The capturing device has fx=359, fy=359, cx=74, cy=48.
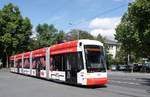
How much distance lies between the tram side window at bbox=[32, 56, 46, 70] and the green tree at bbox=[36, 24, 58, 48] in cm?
6257

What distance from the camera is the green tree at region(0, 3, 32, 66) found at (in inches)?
3061

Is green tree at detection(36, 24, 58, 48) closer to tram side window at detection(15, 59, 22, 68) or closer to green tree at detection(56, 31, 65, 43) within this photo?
green tree at detection(56, 31, 65, 43)

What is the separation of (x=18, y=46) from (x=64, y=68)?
55.5m

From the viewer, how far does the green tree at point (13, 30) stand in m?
77.8

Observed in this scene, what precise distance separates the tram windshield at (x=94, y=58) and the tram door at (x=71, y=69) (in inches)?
52.5

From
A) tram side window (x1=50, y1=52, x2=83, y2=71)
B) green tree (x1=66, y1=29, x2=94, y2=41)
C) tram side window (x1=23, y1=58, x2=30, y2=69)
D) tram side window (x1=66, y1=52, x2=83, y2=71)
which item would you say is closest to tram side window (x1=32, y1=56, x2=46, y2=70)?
tram side window (x1=23, y1=58, x2=30, y2=69)

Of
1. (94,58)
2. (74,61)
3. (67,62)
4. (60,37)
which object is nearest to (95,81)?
(94,58)

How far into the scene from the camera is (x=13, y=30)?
78750 mm

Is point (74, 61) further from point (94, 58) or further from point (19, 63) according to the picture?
point (19, 63)

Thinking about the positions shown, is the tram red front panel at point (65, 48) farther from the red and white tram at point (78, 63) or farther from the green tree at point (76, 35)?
the green tree at point (76, 35)

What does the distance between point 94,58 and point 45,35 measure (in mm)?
83088

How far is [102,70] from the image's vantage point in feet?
75.7

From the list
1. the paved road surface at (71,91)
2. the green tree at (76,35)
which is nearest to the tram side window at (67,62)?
the paved road surface at (71,91)

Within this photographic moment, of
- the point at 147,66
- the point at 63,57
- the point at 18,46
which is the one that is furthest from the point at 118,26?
the point at 63,57
